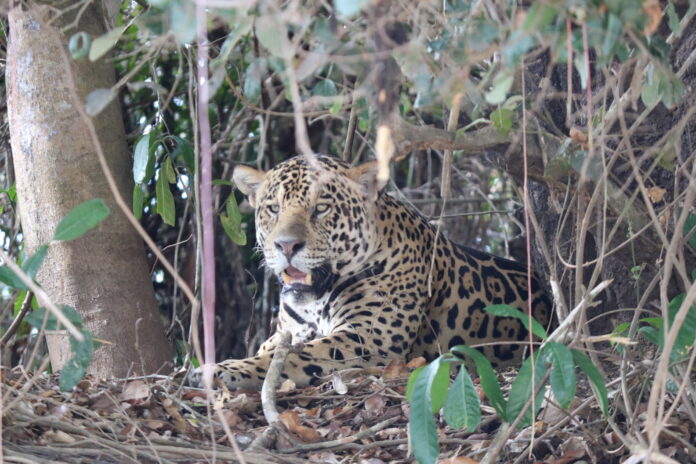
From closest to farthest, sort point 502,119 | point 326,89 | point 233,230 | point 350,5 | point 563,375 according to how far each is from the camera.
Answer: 1. point 350,5
2. point 563,375
3. point 326,89
4. point 502,119
5. point 233,230

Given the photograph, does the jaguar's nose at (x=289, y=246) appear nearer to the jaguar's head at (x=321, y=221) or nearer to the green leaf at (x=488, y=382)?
the jaguar's head at (x=321, y=221)

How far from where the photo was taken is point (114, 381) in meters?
4.62

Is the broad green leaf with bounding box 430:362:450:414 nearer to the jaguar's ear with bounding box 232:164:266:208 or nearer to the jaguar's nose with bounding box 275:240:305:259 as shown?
the jaguar's nose with bounding box 275:240:305:259

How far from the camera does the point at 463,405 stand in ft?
11.4

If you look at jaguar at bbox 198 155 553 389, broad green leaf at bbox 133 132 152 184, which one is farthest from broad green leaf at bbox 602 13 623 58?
broad green leaf at bbox 133 132 152 184

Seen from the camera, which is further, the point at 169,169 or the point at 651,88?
the point at 169,169

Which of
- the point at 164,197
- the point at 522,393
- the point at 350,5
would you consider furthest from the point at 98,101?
the point at 164,197

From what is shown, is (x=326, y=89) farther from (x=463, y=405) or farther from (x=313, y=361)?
(x=313, y=361)

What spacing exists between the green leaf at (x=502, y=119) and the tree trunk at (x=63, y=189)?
231cm

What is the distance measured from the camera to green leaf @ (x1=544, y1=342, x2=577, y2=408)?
337cm

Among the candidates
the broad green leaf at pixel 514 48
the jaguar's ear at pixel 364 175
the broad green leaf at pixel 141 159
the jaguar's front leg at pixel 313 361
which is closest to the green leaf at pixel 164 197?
the broad green leaf at pixel 141 159

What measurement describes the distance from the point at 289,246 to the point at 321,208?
0.40 metres

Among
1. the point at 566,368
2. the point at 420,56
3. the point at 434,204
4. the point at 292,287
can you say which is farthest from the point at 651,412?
the point at 434,204

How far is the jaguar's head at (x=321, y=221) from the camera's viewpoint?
573 cm
